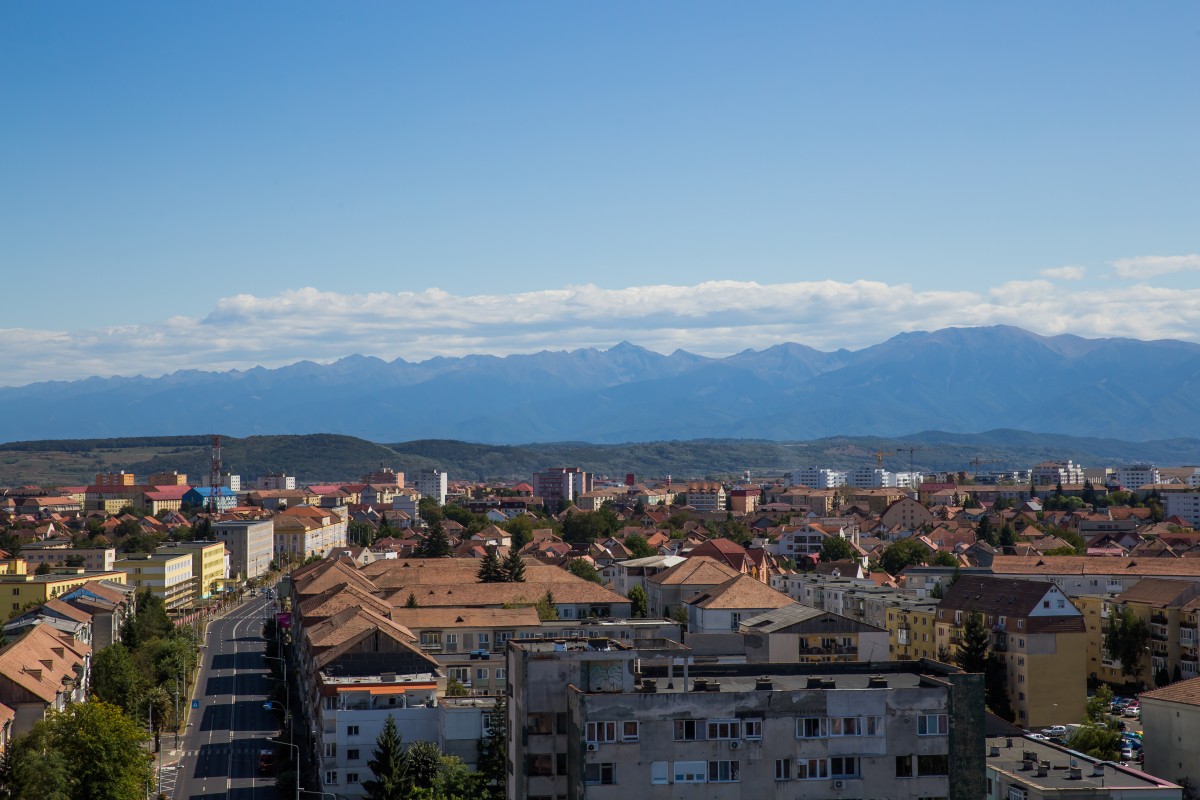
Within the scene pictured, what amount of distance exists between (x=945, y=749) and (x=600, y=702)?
6.28 m

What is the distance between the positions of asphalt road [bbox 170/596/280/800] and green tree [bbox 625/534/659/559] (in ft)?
113

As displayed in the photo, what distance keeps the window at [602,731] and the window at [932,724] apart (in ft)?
18.0

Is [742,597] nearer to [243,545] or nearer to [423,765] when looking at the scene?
[423,765]

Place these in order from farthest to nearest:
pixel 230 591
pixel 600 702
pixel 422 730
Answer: pixel 230 591 < pixel 422 730 < pixel 600 702

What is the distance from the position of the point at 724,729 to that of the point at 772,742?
2.94 feet

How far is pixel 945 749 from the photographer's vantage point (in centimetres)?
2589

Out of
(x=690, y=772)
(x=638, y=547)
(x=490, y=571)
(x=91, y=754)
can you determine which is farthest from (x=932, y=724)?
(x=638, y=547)

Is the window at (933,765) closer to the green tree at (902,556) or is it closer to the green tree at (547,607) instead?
the green tree at (547,607)

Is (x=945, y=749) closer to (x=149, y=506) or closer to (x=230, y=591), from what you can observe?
(x=230, y=591)

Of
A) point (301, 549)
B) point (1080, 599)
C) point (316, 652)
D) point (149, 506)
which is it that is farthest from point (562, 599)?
point (149, 506)

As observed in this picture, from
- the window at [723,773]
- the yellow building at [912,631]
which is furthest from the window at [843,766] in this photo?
the yellow building at [912,631]

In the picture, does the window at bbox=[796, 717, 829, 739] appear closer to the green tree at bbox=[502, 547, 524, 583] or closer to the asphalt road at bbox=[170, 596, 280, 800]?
the asphalt road at bbox=[170, 596, 280, 800]

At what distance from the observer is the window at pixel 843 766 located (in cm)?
2572

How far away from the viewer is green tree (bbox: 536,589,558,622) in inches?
2519
